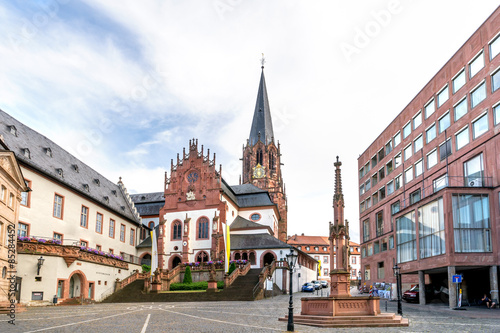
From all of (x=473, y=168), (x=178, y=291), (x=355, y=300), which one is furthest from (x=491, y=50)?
(x=178, y=291)

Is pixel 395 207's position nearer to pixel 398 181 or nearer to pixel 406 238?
pixel 398 181

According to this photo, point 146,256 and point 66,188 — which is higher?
point 66,188

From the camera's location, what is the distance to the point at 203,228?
64.2 meters

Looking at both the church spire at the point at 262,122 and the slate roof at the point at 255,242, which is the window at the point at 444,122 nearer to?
the slate roof at the point at 255,242

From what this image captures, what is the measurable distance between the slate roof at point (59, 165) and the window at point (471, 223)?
114 feet

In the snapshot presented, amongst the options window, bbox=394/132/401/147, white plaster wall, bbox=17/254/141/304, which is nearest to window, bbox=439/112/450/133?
window, bbox=394/132/401/147

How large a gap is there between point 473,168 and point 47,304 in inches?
1403

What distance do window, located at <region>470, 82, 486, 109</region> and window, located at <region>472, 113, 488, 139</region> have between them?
1347mm

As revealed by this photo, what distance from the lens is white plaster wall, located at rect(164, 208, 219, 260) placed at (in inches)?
2496

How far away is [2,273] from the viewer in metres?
28.3

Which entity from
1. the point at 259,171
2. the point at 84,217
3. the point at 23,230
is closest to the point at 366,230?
the point at 259,171

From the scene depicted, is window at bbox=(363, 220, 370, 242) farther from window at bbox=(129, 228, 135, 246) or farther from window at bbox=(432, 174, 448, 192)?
window at bbox=(129, 228, 135, 246)

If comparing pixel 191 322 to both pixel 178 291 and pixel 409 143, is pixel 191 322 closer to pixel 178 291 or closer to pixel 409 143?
pixel 178 291

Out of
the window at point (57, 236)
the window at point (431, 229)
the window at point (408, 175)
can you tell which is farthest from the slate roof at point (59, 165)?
the window at point (408, 175)
